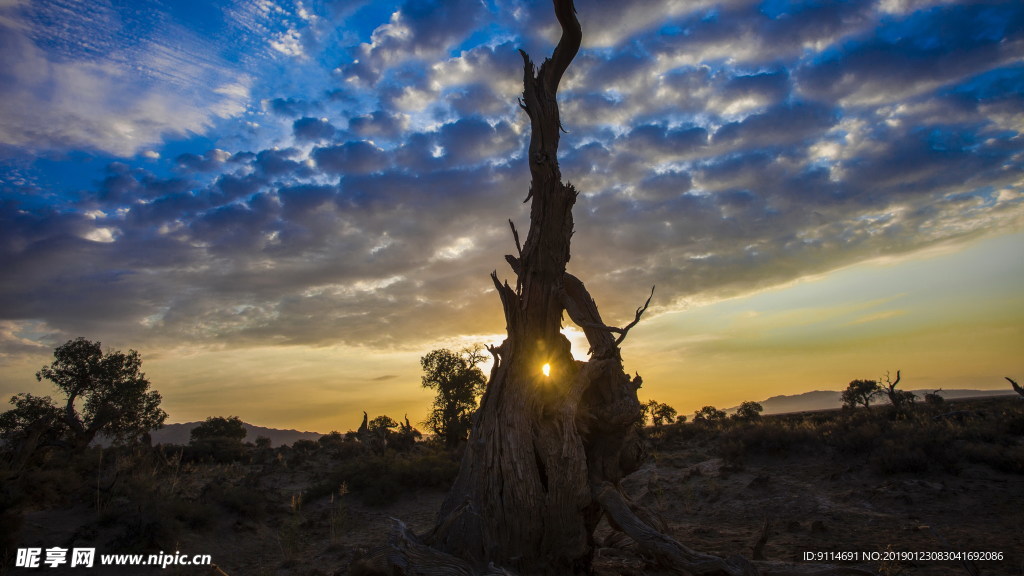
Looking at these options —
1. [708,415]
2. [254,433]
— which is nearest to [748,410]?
[708,415]

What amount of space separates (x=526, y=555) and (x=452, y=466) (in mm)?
14671

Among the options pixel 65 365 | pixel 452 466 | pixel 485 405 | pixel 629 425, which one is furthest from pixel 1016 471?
pixel 65 365

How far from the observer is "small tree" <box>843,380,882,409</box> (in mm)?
46750

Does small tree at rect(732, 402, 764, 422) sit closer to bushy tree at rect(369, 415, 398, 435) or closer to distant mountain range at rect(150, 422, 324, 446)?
bushy tree at rect(369, 415, 398, 435)

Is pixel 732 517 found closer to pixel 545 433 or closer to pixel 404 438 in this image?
pixel 545 433

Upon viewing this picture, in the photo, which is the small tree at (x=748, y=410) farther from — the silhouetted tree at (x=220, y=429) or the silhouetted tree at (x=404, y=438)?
the silhouetted tree at (x=220, y=429)

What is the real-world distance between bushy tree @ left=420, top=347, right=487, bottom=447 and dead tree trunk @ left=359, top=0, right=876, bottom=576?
72.6 ft

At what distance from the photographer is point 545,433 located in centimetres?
844

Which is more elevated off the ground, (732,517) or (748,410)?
(748,410)

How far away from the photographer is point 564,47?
8.84m

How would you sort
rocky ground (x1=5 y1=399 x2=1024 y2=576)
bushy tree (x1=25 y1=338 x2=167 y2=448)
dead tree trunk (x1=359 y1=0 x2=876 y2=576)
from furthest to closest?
bushy tree (x1=25 y1=338 x2=167 y2=448)
rocky ground (x1=5 y1=399 x2=1024 y2=576)
dead tree trunk (x1=359 y1=0 x2=876 y2=576)

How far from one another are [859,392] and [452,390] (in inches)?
1637

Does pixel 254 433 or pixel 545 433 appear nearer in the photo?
pixel 545 433

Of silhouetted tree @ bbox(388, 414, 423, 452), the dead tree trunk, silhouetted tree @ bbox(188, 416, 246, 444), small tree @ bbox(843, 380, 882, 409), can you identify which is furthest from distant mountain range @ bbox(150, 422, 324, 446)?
the dead tree trunk
